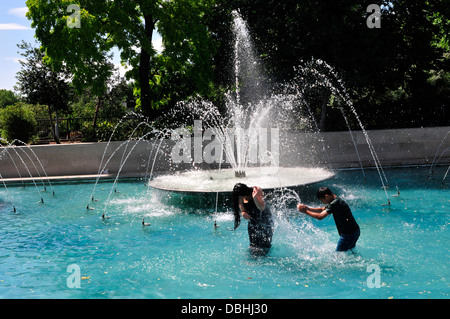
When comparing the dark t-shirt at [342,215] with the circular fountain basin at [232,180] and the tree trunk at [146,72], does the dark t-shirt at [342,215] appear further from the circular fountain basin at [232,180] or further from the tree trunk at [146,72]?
the tree trunk at [146,72]

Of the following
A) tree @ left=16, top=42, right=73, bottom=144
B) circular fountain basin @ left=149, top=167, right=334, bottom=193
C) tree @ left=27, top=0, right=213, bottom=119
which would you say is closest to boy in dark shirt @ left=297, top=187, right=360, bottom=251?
circular fountain basin @ left=149, top=167, right=334, bottom=193

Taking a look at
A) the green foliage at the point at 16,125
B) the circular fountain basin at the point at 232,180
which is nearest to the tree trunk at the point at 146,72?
the green foliage at the point at 16,125

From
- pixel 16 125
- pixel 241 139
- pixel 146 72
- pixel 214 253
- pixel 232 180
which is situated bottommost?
pixel 214 253

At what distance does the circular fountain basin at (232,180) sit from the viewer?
9.40 metres

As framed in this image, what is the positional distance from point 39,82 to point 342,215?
22.2 metres

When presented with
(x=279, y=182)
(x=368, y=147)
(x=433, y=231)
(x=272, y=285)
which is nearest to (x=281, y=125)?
(x=368, y=147)

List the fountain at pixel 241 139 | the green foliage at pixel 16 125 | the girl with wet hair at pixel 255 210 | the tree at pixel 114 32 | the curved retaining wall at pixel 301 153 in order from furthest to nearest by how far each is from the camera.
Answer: the green foliage at pixel 16 125 → the tree at pixel 114 32 → the curved retaining wall at pixel 301 153 → the fountain at pixel 241 139 → the girl with wet hair at pixel 255 210

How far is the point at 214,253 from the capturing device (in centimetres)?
655

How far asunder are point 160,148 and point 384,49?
35.0 ft

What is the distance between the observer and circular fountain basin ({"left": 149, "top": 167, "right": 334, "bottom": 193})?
9.40 metres

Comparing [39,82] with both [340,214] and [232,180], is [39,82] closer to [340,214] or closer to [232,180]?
[232,180]

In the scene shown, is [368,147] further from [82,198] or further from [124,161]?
[82,198]

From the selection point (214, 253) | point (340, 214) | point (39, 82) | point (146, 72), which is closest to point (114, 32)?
point (146, 72)

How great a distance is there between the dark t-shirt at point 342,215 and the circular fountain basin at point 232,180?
10.4 ft
